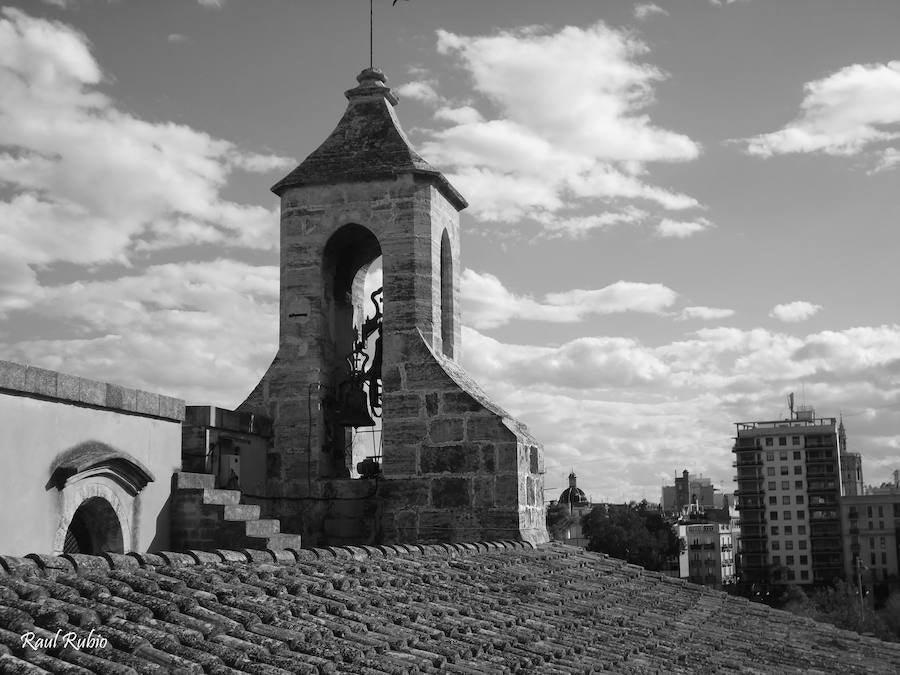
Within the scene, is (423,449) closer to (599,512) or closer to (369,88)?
(369,88)

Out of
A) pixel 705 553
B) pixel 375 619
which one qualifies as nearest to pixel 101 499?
pixel 375 619

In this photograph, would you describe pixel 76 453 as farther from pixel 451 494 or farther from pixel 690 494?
pixel 690 494

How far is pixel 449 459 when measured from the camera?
33.1 ft

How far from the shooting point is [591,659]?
232 inches

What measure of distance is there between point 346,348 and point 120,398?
3.80 metres

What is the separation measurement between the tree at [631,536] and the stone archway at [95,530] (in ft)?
174

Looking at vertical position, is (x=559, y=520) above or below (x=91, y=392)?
below

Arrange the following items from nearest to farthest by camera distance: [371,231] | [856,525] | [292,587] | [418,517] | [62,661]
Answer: [62,661] < [292,587] < [418,517] < [371,231] < [856,525]

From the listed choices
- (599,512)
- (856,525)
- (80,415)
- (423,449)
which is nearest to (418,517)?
(423,449)

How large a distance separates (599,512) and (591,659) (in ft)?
196

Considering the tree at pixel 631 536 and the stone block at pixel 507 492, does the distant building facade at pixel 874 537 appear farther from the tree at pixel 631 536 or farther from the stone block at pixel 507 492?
the stone block at pixel 507 492

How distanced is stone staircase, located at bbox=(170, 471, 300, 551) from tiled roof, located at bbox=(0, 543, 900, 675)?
1106 mm

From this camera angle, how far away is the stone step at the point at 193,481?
850 cm

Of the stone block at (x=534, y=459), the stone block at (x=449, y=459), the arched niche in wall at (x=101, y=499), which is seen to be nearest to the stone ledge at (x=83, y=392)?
the arched niche in wall at (x=101, y=499)
